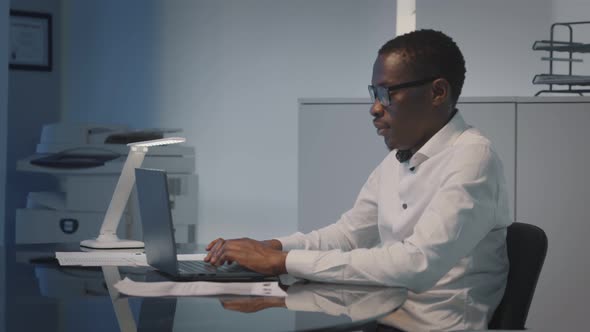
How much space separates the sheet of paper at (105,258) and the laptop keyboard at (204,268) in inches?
5.0

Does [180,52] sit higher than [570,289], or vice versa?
[180,52]

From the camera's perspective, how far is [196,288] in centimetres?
171

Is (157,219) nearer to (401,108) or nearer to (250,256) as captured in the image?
(250,256)

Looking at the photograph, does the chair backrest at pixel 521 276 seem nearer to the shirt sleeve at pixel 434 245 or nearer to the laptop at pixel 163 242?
the shirt sleeve at pixel 434 245

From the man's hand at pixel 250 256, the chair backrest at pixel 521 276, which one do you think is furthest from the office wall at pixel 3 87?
the chair backrest at pixel 521 276

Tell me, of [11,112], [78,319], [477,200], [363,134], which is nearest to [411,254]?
[477,200]

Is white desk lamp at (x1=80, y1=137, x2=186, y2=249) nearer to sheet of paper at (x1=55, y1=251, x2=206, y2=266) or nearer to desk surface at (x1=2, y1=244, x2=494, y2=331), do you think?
sheet of paper at (x1=55, y1=251, x2=206, y2=266)

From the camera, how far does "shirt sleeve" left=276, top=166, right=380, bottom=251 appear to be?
2283 mm

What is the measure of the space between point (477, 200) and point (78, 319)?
848 mm

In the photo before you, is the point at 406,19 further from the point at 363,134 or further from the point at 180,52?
the point at 180,52

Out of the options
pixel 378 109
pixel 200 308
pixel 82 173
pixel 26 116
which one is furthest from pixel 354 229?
pixel 26 116

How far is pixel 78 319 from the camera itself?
1.48 meters

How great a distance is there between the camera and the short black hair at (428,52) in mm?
1989

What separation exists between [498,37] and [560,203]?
1.36 m
